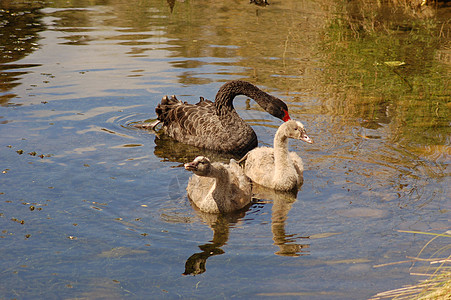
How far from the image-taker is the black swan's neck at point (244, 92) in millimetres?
9273

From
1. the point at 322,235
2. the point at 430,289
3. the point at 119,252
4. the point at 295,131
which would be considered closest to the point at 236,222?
the point at 322,235

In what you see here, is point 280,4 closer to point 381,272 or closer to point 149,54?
point 149,54

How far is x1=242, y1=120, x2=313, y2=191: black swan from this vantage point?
7.56 meters

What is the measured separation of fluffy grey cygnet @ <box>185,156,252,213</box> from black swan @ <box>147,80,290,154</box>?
173cm

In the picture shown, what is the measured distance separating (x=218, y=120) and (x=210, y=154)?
641mm

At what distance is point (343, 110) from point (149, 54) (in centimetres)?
576

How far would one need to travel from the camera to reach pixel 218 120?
9484 mm

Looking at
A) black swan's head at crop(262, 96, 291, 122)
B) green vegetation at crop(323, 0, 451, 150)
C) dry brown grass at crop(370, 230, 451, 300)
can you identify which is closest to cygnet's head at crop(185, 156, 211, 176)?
dry brown grass at crop(370, 230, 451, 300)

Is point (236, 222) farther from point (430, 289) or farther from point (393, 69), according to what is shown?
point (393, 69)

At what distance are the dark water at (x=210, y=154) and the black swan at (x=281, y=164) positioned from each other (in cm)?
20

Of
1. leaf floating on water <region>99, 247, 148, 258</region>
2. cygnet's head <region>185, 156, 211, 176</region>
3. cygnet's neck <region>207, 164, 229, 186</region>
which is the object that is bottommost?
leaf floating on water <region>99, 247, 148, 258</region>

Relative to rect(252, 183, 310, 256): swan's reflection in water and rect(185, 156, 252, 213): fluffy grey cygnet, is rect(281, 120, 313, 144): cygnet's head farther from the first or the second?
rect(185, 156, 252, 213): fluffy grey cygnet

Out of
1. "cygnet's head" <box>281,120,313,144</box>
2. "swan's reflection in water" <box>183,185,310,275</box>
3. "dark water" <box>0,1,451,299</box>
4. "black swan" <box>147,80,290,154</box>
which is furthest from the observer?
"black swan" <box>147,80,290,154</box>

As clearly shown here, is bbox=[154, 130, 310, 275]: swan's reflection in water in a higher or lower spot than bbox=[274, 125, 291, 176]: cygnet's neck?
lower
